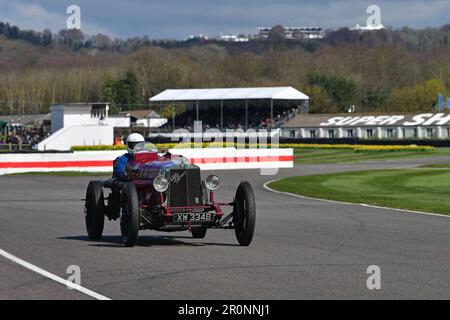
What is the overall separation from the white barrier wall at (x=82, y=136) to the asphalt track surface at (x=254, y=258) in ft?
158

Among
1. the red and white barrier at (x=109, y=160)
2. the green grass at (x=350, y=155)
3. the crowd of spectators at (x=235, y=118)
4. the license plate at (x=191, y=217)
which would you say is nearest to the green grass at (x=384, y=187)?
the red and white barrier at (x=109, y=160)

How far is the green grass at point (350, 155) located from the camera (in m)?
53.9

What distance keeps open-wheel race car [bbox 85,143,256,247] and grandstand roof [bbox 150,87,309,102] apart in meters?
90.5

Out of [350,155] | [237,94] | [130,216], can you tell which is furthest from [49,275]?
[237,94]

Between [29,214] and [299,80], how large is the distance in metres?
159

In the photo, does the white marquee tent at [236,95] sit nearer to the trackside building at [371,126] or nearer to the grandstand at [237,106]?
the grandstand at [237,106]

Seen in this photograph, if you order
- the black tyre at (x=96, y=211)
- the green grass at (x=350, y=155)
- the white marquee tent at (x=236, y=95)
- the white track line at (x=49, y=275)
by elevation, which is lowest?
the green grass at (x=350, y=155)

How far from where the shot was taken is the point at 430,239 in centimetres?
1526

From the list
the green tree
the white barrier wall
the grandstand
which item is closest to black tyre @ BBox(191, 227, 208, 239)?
the white barrier wall

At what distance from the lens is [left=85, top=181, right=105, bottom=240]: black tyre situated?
1522 centimetres

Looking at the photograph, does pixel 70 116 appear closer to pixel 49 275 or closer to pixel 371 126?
pixel 371 126

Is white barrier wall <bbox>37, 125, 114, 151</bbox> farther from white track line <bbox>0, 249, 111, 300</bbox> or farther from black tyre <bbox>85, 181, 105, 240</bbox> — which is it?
white track line <bbox>0, 249, 111, 300</bbox>

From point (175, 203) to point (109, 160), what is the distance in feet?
96.9

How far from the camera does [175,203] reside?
14.2 metres
